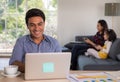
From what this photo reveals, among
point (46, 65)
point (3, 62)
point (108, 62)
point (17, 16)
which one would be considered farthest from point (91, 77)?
point (17, 16)

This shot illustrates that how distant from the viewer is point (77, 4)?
20.5ft

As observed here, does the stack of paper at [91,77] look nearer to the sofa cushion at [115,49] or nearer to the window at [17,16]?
the sofa cushion at [115,49]

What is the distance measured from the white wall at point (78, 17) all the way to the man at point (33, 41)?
4.08 m

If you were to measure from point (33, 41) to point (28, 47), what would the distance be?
0.07 m

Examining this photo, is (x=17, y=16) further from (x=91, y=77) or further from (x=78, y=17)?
(x=91, y=77)

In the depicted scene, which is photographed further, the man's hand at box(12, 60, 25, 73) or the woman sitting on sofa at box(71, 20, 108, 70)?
the woman sitting on sofa at box(71, 20, 108, 70)

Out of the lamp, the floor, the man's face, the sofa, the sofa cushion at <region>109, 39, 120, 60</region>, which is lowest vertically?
the floor

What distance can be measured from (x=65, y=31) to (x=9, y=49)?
1.66 metres

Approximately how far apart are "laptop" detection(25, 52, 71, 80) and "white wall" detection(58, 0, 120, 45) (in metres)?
4.58

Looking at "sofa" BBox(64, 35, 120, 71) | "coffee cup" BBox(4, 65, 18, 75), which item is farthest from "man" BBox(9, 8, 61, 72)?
"sofa" BBox(64, 35, 120, 71)

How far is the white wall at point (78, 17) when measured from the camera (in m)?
6.25

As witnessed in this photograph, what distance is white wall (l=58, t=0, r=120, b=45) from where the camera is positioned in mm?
6250

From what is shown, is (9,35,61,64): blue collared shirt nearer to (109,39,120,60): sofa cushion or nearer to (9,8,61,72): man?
(9,8,61,72): man

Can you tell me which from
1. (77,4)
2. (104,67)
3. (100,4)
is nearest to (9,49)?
(77,4)
